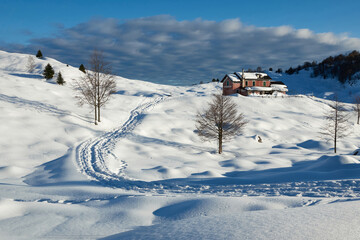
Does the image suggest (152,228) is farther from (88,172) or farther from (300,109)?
(300,109)

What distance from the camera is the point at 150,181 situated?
12555 millimetres

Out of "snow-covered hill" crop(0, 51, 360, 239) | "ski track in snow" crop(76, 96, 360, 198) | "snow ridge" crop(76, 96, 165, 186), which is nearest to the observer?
"snow-covered hill" crop(0, 51, 360, 239)

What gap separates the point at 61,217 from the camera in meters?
6.97

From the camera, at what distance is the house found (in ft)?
206

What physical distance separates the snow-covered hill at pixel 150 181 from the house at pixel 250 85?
87.6ft

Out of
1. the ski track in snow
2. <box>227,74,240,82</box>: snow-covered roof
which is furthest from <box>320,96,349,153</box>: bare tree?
<box>227,74,240,82</box>: snow-covered roof

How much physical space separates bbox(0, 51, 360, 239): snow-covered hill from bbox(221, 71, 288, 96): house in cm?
2669

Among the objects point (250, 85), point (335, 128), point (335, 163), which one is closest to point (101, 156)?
point (335, 163)

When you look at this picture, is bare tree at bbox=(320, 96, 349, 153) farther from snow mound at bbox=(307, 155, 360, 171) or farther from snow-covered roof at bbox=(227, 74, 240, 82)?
snow-covered roof at bbox=(227, 74, 240, 82)

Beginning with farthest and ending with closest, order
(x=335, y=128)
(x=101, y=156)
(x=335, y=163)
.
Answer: (x=335, y=128) < (x=101, y=156) < (x=335, y=163)

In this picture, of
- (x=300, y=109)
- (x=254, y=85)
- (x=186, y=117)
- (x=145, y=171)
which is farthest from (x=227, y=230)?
(x=254, y=85)

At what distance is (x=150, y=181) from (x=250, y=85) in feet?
187

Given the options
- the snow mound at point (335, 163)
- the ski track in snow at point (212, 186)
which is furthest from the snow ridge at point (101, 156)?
the snow mound at point (335, 163)

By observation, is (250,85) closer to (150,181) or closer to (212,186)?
(212,186)
